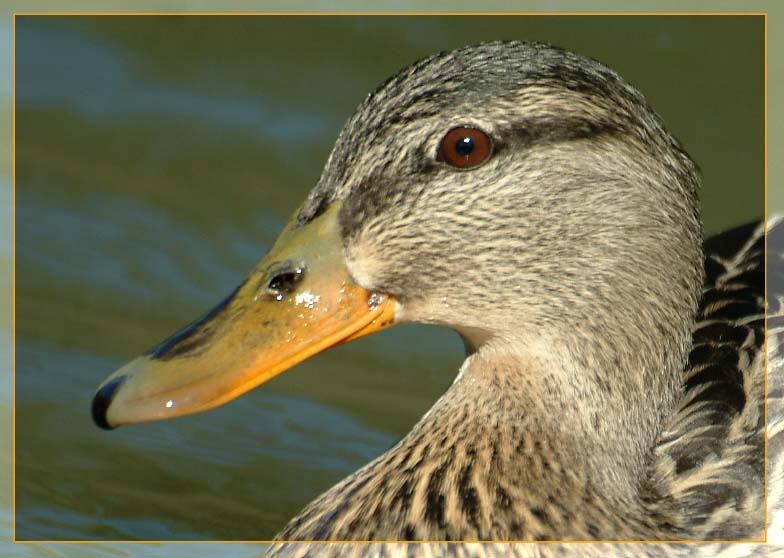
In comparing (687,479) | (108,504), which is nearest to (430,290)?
(687,479)

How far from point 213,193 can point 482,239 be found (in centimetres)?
386

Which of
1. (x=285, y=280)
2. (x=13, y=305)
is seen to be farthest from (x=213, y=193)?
(x=285, y=280)

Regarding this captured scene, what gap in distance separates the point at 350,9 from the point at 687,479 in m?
3.48

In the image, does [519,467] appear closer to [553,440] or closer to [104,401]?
[553,440]

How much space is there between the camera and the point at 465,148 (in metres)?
3.78

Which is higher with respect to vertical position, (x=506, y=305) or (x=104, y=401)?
(x=506, y=305)

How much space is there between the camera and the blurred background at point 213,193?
6395 millimetres

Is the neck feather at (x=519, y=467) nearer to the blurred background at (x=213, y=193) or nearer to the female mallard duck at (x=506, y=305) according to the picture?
the female mallard duck at (x=506, y=305)

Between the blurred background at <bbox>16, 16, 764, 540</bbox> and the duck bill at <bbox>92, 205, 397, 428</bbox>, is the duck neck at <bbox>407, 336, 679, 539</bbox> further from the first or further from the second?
the blurred background at <bbox>16, 16, 764, 540</bbox>

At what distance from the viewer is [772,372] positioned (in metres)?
4.60

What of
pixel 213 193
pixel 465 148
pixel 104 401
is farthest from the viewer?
pixel 213 193

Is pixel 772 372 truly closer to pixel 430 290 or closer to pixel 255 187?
pixel 430 290

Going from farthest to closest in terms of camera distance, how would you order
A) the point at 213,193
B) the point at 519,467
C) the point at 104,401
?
the point at 213,193, the point at 519,467, the point at 104,401

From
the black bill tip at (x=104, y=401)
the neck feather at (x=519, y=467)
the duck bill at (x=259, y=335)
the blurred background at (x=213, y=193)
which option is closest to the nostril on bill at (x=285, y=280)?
the duck bill at (x=259, y=335)
